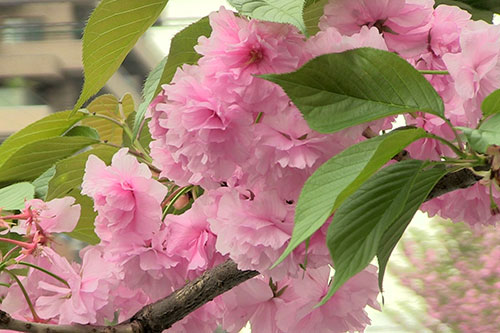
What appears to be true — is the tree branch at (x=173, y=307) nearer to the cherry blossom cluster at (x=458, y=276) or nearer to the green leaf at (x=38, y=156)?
the green leaf at (x=38, y=156)

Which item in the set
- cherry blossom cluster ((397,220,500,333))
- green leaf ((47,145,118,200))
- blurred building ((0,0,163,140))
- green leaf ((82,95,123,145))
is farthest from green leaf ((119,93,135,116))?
blurred building ((0,0,163,140))

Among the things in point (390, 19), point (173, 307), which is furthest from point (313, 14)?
point (173, 307)

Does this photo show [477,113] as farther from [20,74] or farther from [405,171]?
[20,74]

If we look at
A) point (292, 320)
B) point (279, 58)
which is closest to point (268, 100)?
point (279, 58)

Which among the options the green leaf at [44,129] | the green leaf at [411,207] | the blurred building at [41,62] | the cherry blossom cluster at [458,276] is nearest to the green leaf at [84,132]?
the green leaf at [44,129]

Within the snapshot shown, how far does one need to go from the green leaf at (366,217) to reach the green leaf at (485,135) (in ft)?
0.07

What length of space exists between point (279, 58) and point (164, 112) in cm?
8

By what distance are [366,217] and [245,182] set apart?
0.26ft

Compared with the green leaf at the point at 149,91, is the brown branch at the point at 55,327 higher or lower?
lower

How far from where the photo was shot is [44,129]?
0.42 metres

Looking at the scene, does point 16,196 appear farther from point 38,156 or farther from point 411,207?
point 411,207

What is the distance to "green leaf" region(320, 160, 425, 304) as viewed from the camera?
8.1 inches

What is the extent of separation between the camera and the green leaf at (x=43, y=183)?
403mm

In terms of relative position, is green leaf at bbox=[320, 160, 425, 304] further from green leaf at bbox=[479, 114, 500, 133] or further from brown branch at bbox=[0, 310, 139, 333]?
brown branch at bbox=[0, 310, 139, 333]
